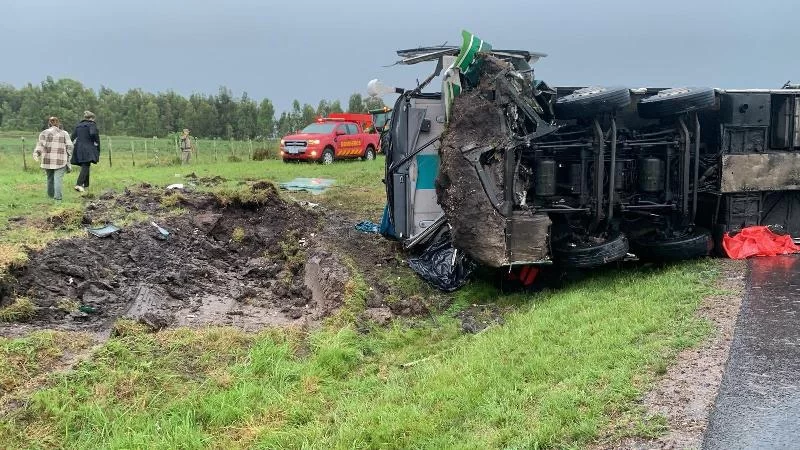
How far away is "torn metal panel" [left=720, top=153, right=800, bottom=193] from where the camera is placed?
8094 millimetres

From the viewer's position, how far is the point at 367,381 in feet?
A: 18.7

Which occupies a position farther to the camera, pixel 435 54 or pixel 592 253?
pixel 435 54

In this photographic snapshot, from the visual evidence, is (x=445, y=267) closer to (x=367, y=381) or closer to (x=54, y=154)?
(x=367, y=381)

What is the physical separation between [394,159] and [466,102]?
2281mm

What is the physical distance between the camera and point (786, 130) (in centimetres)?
832

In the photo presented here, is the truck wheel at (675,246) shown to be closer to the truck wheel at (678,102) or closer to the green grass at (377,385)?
the green grass at (377,385)

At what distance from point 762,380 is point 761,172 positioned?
491 centimetres

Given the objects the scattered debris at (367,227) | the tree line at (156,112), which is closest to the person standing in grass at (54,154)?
the scattered debris at (367,227)

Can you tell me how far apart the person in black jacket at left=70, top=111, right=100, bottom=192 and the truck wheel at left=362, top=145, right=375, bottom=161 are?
1481cm

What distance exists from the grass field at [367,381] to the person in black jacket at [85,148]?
9030 mm

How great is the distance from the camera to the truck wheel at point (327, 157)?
25848 mm

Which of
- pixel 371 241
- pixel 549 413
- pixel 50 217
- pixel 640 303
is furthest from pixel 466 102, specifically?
pixel 50 217

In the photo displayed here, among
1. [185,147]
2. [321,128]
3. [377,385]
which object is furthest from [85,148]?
[321,128]

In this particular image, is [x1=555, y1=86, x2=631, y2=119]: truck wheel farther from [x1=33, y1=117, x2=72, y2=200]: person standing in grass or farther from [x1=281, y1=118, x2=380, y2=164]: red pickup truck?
[x1=281, y1=118, x2=380, y2=164]: red pickup truck
